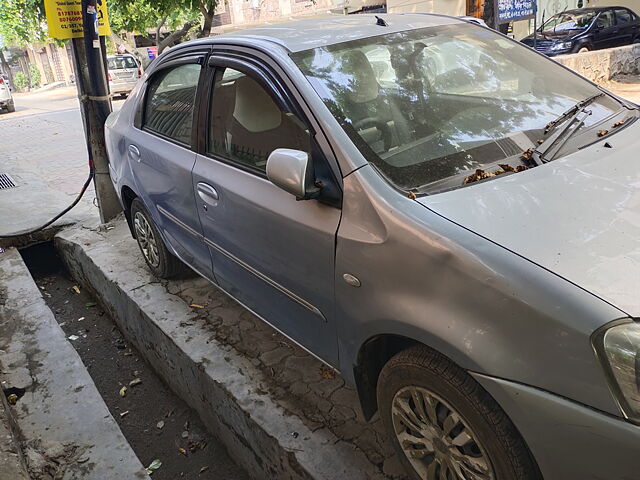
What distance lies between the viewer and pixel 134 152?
3746mm

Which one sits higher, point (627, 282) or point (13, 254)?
point (627, 282)

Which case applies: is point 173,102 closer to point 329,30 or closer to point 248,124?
point 248,124

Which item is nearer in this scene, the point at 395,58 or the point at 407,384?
the point at 407,384

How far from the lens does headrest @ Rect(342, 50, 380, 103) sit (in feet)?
7.58

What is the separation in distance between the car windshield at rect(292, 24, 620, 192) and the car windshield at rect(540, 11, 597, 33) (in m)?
14.1

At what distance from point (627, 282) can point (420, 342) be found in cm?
65

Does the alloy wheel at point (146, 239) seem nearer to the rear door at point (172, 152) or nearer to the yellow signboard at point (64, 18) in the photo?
the rear door at point (172, 152)

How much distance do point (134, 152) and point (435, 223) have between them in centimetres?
267

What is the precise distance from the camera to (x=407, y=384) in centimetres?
192

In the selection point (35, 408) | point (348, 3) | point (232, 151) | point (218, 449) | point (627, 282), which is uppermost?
point (348, 3)

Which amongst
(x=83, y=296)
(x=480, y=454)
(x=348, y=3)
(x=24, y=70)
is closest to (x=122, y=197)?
(x=83, y=296)

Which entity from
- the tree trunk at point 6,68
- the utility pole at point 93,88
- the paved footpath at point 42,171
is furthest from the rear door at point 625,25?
the tree trunk at point 6,68

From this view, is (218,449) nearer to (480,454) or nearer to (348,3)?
(480,454)

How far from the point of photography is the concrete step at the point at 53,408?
254cm
